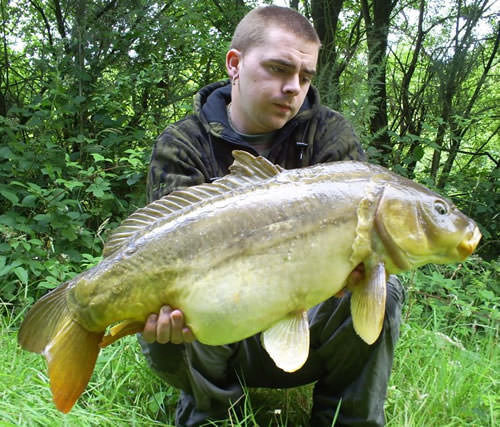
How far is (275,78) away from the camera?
6.64 ft

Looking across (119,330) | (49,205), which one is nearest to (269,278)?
(119,330)

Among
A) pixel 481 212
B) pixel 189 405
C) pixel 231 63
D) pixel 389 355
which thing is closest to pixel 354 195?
pixel 389 355

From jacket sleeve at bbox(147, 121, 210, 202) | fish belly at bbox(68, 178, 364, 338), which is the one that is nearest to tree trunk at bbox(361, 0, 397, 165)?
jacket sleeve at bbox(147, 121, 210, 202)

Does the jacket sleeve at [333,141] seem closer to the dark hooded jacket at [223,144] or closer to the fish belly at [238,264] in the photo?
the dark hooded jacket at [223,144]

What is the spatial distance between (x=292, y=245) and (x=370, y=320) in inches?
11.4

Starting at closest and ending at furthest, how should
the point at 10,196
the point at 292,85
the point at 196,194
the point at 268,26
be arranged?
the point at 196,194
the point at 292,85
the point at 268,26
the point at 10,196

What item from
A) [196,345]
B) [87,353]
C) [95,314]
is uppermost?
[95,314]

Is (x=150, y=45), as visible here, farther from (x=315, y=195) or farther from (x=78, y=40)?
(x=315, y=195)

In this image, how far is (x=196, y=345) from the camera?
1761 mm

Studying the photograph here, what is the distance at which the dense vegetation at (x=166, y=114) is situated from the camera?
9.22 ft

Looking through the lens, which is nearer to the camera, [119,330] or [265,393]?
[119,330]

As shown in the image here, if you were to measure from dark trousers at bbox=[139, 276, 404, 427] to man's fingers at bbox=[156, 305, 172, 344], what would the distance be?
0.28 metres

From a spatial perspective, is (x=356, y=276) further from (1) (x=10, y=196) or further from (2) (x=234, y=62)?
(1) (x=10, y=196)

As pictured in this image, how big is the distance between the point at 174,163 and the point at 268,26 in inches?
26.5
